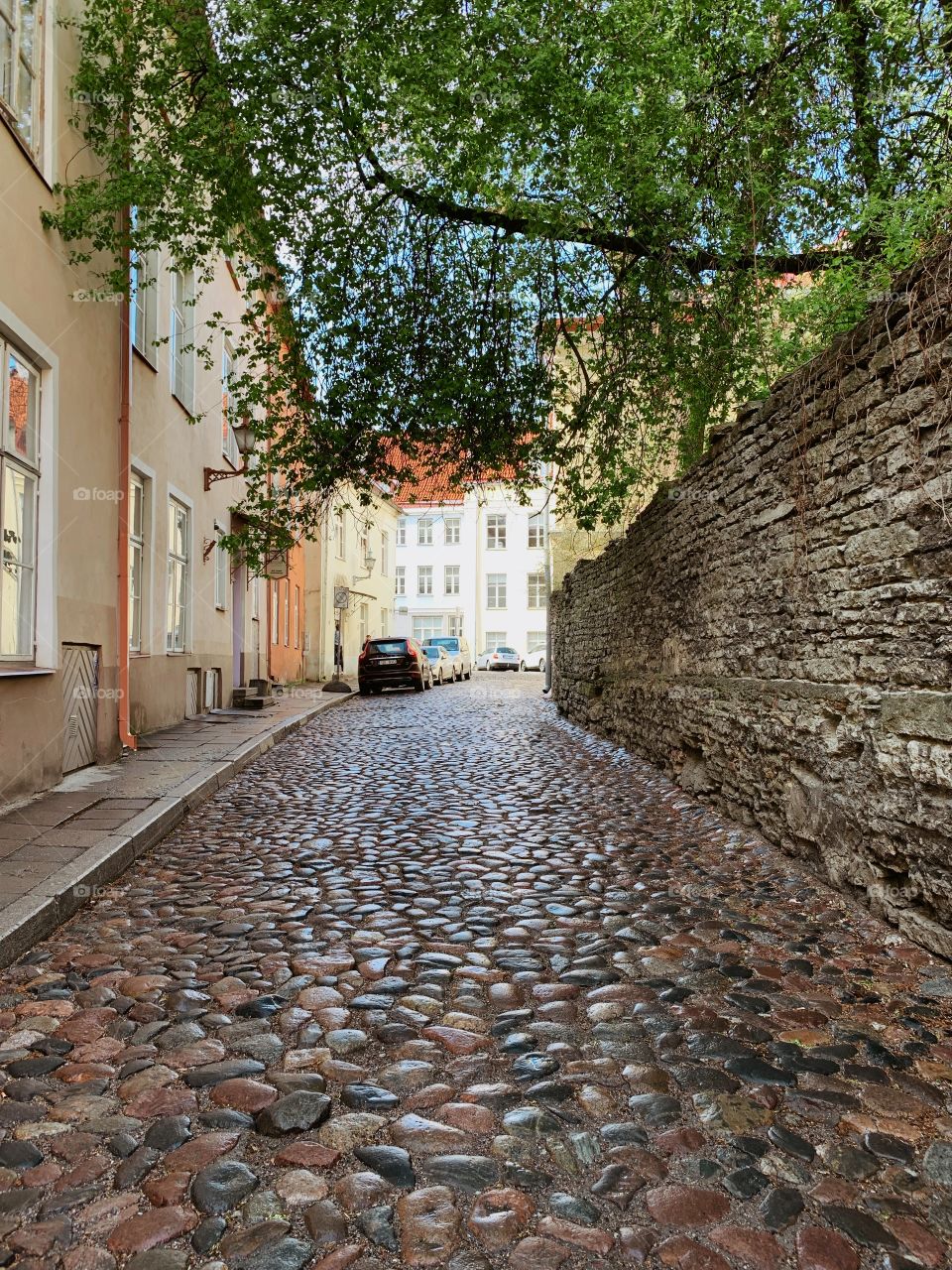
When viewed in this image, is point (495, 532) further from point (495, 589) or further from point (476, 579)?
point (495, 589)

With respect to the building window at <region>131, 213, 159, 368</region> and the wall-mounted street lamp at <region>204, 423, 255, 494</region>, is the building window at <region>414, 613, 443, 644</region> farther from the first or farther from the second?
the building window at <region>131, 213, 159, 368</region>

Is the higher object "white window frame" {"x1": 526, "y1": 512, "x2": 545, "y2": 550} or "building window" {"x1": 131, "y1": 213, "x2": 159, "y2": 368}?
"white window frame" {"x1": 526, "y1": 512, "x2": 545, "y2": 550}

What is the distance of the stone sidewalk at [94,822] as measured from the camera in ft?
13.0

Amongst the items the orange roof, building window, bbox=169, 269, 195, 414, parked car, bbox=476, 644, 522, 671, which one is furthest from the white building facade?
the orange roof

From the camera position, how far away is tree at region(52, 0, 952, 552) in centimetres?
643

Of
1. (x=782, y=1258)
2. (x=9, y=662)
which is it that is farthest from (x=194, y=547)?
(x=782, y=1258)

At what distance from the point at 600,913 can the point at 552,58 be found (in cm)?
595

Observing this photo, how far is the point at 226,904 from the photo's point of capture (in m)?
4.31

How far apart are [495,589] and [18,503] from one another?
44631 millimetres

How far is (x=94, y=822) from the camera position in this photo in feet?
18.4

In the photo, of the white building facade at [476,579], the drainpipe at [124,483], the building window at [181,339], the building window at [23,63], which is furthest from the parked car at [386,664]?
the white building facade at [476,579]

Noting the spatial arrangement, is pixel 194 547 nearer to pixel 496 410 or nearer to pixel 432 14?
pixel 496 410

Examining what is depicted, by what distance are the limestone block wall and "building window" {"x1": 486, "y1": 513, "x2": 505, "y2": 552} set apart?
4325 cm

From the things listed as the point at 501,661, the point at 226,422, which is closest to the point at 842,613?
the point at 226,422
